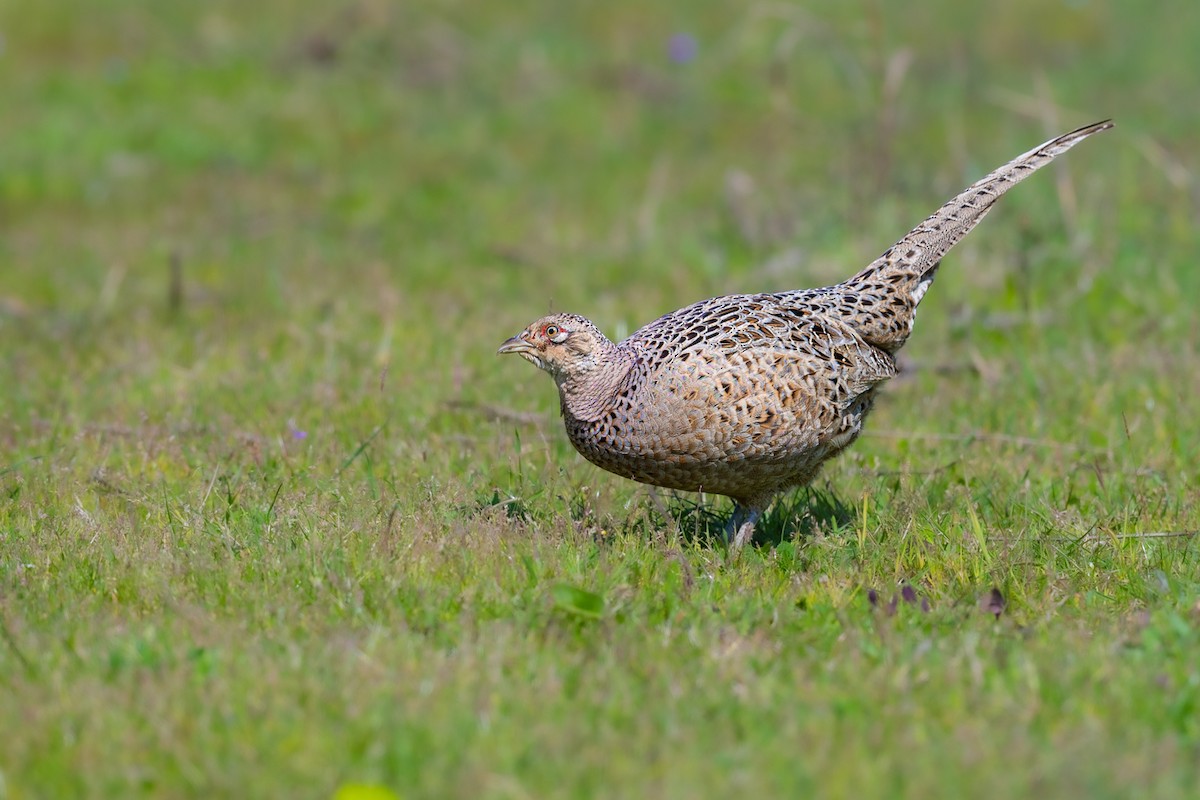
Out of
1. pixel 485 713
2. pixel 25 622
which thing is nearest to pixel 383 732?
pixel 485 713

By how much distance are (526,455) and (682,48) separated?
10.1 meters

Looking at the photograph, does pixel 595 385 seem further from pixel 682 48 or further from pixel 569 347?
pixel 682 48

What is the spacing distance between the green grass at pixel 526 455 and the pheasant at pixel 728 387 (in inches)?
8.8

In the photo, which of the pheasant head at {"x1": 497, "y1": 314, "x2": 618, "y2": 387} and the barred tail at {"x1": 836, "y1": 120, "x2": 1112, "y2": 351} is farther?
the barred tail at {"x1": 836, "y1": 120, "x2": 1112, "y2": 351}

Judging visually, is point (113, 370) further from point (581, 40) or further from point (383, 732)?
point (581, 40)

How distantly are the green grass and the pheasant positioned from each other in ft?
0.74

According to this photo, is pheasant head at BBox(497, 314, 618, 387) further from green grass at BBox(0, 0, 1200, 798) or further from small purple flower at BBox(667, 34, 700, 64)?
small purple flower at BBox(667, 34, 700, 64)

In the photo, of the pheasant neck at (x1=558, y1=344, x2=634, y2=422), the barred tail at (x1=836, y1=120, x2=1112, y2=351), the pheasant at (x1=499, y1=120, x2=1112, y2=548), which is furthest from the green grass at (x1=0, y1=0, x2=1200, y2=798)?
the barred tail at (x1=836, y1=120, x2=1112, y2=351)

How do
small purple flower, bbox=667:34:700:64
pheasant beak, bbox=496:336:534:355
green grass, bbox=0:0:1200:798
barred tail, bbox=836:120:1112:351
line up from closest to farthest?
green grass, bbox=0:0:1200:798
pheasant beak, bbox=496:336:534:355
barred tail, bbox=836:120:1112:351
small purple flower, bbox=667:34:700:64

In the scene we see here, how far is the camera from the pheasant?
505 cm

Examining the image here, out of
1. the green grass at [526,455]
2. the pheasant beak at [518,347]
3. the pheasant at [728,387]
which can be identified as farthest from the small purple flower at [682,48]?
the pheasant beak at [518,347]

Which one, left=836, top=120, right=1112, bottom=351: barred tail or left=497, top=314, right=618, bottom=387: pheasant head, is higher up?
left=836, top=120, right=1112, bottom=351: barred tail

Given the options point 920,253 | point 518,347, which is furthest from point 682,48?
point 518,347

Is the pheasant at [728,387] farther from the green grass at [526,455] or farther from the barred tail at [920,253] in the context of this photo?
the green grass at [526,455]
